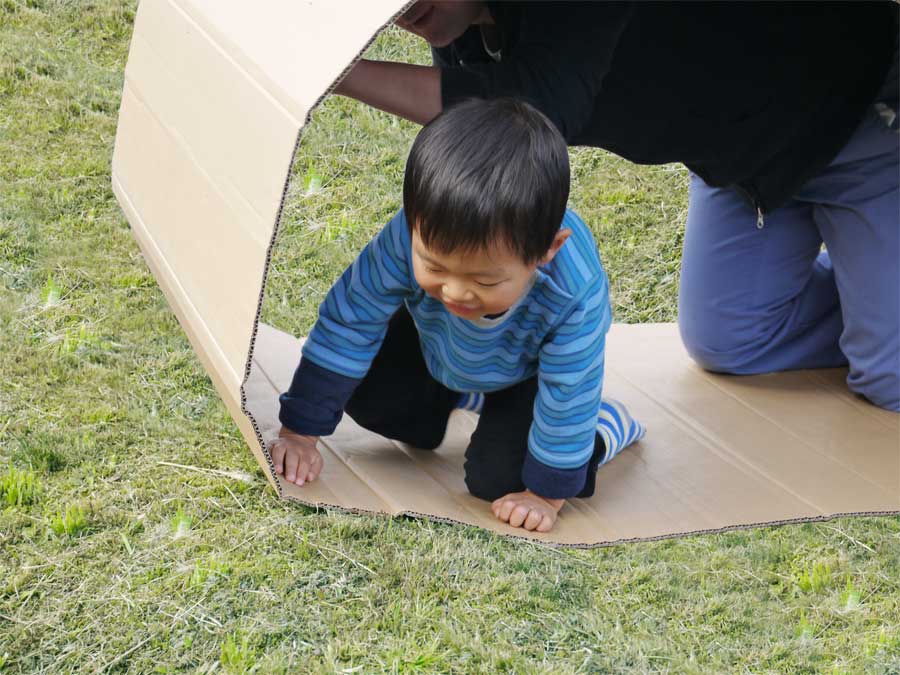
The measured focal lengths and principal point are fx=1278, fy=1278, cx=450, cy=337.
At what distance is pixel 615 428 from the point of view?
2459mm

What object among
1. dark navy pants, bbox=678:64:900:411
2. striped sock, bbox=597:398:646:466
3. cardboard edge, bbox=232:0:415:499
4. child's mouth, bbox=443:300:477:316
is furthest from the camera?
dark navy pants, bbox=678:64:900:411

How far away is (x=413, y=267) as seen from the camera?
2025 millimetres

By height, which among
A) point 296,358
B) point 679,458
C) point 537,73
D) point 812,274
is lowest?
point 296,358

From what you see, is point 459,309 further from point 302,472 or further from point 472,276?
point 302,472

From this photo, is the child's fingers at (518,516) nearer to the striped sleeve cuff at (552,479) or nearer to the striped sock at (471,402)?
the striped sleeve cuff at (552,479)

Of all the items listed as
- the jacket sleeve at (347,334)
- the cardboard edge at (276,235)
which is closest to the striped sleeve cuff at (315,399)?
the jacket sleeve at (347,334)

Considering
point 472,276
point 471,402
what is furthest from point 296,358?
point 472,276

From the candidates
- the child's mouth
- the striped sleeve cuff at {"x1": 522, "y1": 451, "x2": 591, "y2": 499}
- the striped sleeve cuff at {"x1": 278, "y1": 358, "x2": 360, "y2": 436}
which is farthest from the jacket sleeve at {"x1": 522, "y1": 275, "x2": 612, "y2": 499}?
the striped sleeve cuff at {"x1": 278, "y1": 358, "x2": 360, "y2": 436}

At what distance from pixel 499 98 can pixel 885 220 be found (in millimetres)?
1046

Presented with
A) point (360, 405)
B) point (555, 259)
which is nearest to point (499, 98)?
point (555, 259)

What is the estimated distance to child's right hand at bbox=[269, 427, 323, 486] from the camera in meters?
2.15

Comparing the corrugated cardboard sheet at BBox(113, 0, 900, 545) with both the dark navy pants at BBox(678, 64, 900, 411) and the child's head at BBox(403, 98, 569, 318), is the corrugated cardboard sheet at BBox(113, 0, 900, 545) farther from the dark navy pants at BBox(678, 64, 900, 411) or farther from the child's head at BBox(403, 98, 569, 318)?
the child's head at BBox(403, 98, 569, 318)

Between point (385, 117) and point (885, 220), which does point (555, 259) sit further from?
point (385, 117)

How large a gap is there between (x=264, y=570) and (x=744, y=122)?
3.90 feet
